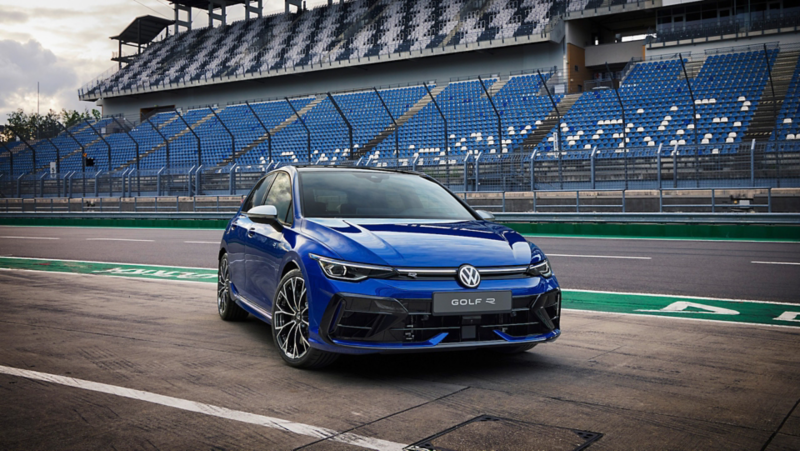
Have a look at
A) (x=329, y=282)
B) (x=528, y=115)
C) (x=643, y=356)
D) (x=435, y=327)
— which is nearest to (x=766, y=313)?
(x=643, y=356)

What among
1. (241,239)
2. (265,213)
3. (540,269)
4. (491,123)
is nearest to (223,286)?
(241,239)

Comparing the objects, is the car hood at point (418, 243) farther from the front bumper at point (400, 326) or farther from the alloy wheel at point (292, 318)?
the alloy wheel at point (292, 318)

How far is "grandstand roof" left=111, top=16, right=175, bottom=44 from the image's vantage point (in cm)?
6781

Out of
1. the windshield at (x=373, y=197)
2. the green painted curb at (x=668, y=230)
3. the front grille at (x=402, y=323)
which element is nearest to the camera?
the front grille at (x=402, y=323)

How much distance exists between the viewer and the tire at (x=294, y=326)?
4.79 metres

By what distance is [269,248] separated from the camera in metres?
5.59

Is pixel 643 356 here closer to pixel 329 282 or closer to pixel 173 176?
pixel 329 282

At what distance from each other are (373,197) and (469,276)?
160 cm

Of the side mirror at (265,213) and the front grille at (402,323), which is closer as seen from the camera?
the front grille at (402,323)

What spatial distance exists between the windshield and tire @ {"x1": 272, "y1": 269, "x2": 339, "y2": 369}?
26.2 inches

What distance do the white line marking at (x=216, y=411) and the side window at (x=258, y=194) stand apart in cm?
254

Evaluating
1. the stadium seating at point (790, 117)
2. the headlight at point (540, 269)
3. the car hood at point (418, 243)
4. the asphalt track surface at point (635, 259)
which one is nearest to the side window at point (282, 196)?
the car hood at point (418, 243)

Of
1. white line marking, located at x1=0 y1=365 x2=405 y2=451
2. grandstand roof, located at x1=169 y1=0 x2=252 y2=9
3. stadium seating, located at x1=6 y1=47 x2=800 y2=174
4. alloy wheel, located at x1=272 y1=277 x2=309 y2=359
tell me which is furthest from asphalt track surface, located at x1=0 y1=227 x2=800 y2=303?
grandstand roof, located at x1=169 y1=0 x2=252 y2=9

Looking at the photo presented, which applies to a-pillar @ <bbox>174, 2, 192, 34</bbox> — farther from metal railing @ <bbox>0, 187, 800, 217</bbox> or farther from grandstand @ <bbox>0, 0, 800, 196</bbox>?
metal railing @ <bbox>0, 187, 800, 217</bbox>
